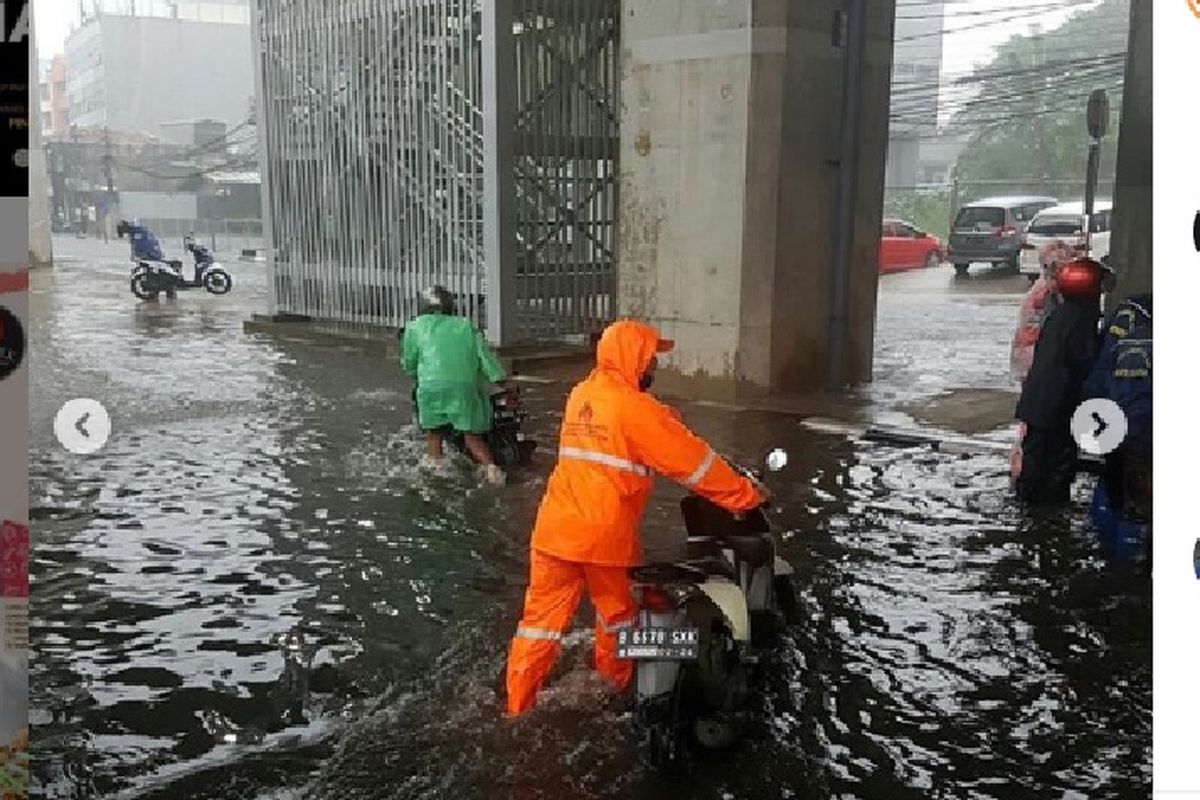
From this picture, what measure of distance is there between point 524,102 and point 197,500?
685 cm

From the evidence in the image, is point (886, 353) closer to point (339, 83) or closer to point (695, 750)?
point (339, 83)

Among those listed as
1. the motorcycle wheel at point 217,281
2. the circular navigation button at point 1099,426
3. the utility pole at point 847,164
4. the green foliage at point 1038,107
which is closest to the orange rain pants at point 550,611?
the circular navigation button at point 1099,426

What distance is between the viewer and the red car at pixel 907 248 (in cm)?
2821

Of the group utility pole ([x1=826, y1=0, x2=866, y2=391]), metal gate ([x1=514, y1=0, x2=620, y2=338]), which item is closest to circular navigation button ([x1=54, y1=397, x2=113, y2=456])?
metal gate ([x1=514, y1=0, x2=620, y2=338])

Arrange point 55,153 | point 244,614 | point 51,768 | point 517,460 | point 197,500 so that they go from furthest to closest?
point 55,153
point 517,460
point 197,500
point 244,614
point 51,768

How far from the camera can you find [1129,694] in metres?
4.53

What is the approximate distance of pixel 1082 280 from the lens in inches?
270

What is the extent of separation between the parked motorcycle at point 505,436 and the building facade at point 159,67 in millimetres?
21415

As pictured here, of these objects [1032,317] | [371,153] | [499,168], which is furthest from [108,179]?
[1032,317]

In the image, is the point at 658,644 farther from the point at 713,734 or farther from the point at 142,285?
the point at 142,285

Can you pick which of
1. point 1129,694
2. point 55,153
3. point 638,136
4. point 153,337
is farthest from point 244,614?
point 55,153

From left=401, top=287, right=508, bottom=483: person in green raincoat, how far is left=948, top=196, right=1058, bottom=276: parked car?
21.0 meters

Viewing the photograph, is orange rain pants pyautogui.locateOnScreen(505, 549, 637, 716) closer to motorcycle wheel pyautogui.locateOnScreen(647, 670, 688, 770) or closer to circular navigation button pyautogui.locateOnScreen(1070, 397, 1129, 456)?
motorcycle wheel pyautogui.locateOnScreen(647, 670, 688, 770)

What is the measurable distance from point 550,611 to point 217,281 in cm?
1889
